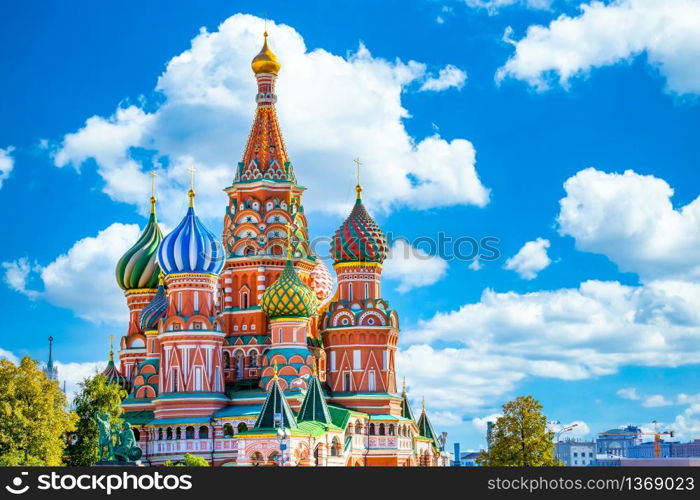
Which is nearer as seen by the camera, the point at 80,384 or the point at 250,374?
the point at 250,374

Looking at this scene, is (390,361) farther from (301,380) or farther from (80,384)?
(80,384)

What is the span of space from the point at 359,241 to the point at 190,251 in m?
9.67

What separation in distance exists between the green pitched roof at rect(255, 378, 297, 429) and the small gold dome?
21502 mm

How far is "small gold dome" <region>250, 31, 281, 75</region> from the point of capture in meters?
74.5

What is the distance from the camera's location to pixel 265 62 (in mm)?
74438

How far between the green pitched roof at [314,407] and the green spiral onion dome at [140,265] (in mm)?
17672

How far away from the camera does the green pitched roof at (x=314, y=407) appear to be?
63.7 meters

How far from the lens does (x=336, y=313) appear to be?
71.0m

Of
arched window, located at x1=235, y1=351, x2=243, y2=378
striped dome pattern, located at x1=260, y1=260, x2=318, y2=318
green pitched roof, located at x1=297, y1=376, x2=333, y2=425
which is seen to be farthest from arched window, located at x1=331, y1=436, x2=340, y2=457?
arched window, located at x1=235, y1=351, x2=243, y2=378

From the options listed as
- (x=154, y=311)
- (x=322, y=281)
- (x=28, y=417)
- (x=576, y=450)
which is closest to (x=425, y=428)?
(x=322, y=281)

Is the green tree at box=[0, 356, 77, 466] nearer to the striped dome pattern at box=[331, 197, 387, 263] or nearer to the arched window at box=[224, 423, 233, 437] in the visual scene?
the arched window at box=[224, 423, 233, 437]
